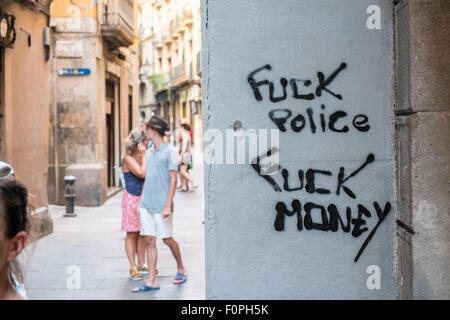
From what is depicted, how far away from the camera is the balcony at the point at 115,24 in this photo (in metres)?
14.0

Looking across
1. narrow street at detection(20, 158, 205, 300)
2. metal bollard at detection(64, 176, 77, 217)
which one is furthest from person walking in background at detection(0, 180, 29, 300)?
metal bollard at detection(64, 176, 77, 217)

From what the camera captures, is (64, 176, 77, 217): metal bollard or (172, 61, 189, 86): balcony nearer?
(64, 176, 77, 217): metal bollard

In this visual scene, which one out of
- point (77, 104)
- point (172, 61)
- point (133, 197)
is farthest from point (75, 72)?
point (172, 61)

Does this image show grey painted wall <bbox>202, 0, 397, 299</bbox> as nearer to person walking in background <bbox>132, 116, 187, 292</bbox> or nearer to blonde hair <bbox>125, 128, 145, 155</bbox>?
person walking in background <bbox>132, 116, 187, 292</bbox>

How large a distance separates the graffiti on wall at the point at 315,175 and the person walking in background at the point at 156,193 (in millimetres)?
2600

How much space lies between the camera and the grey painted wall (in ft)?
11.7

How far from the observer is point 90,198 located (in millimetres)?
13188

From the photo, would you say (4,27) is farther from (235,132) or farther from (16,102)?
(235,132)

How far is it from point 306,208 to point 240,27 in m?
1.14

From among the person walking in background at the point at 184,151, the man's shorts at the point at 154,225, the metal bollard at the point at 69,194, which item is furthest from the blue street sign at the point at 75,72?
the man's shorts at the point at 154,225

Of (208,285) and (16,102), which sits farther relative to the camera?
(16,102)

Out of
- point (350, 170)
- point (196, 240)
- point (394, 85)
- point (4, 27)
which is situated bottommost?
point (196, 240)

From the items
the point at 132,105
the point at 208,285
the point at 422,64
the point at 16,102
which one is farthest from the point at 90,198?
the point at 422,64
